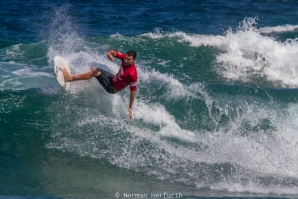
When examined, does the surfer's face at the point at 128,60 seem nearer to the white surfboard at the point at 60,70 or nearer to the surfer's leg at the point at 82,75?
the surfer's leg at the point at 82,75

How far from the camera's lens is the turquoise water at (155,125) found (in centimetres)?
790

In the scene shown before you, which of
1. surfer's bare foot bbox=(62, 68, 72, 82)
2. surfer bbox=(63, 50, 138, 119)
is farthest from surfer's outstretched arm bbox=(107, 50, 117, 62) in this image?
surfer's bare foot bbox=(62, 68, 72, 82)

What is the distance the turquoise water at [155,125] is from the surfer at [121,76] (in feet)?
2.50

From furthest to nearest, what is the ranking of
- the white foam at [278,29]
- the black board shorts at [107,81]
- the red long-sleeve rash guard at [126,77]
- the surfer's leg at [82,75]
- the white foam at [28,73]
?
the white foam at [278,29], the white foam at [28,73], the surfer's leg at [82,75], the black board shorts at [107,81], the red long-sleeve rash guard at [126,77]

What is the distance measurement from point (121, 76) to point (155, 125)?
1.51 m

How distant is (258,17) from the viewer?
21906mm

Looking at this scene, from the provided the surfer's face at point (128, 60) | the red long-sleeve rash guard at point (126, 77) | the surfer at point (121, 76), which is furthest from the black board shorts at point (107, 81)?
the surfer's face at point (128, 60)

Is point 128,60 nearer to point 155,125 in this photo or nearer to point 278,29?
point 155,125

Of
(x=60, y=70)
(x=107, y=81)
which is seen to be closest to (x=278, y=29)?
(x=107, y=81)

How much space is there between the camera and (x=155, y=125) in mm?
9750

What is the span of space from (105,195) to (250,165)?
9.49 feet

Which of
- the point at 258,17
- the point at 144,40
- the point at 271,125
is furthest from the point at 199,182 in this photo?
the point at 258,17

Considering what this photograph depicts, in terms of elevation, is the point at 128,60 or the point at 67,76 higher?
the point at 128,60

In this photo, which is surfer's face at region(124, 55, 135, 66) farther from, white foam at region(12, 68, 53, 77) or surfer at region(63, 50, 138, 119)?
white foam at region(12, 68, 53, 77)
